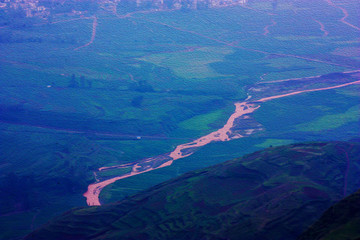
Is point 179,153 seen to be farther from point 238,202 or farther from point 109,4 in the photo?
point 109,4

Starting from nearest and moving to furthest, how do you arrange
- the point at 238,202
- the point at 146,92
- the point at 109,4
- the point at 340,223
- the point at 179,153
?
the point at 340,223
the point at 238,202
the point at 179,153
the point at 146,92
the point at 109,4

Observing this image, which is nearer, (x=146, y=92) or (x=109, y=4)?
(x=146, y=92)

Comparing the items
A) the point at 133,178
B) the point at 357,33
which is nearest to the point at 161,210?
the point at 133,178

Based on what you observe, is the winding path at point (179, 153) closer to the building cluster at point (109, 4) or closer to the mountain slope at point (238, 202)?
the mountain slope at point (238, 202)

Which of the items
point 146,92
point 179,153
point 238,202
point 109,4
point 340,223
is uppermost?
point 340,223

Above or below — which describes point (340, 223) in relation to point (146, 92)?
above

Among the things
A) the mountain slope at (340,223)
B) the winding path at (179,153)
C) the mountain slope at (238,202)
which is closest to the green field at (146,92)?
the winding path at (179,153)

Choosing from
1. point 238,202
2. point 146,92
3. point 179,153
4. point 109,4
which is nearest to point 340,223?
point 238,202

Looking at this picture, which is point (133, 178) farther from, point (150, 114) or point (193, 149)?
point (150, 114)
